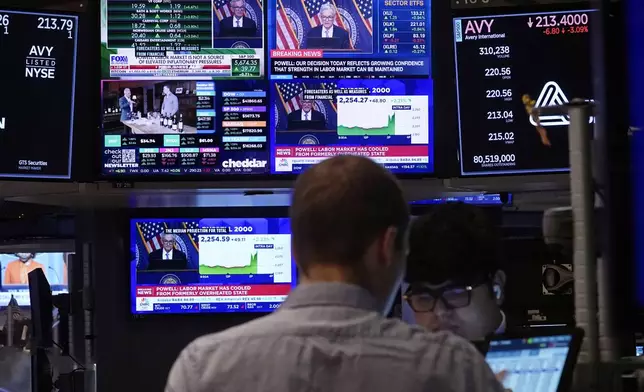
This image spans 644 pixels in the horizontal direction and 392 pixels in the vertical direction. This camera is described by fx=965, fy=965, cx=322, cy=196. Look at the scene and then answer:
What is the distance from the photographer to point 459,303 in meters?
2.83

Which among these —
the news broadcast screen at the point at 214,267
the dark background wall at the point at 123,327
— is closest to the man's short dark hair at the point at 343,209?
the news broadcast screen at the point at 214,267

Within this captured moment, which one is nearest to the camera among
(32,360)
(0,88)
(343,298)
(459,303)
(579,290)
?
(343,298)

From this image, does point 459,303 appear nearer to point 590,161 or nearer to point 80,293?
point 590,161

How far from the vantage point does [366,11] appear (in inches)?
202

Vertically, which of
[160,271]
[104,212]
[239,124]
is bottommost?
[160,271]

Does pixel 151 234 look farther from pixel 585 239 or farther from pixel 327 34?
pixel 585 239

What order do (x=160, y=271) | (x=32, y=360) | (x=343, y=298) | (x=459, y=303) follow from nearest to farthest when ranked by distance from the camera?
1. (x=343, y=298)
2. (x=459, y=303)
3. (x=32, y=360)
4. (x=160, y=271)

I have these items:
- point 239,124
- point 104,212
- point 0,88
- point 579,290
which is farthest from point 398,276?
point 104,212

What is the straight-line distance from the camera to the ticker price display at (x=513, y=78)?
496 cm

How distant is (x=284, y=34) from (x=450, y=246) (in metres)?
2.62

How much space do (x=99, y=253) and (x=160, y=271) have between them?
0.45 metres

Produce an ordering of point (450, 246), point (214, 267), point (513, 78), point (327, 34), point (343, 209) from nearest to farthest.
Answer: point (343, 209) < point (450, 246) < point (513, 78) < point (327, 34) < point (214, 267)

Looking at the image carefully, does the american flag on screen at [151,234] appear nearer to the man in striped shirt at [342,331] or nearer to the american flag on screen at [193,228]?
the american flag on screen at [193,228]

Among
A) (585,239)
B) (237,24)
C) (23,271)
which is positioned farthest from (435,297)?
(23,271)
